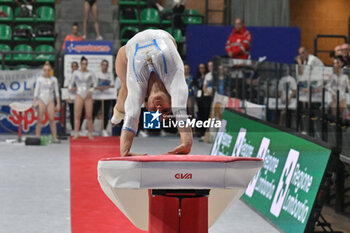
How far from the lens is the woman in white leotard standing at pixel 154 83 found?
4367mm

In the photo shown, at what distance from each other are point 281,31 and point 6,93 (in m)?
6.86

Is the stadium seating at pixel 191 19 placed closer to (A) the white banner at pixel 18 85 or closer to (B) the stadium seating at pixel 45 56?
(B) the stadium seating at pixel 45 56

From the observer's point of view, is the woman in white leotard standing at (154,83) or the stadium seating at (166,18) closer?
the woman in white leotard standing at (154,83)

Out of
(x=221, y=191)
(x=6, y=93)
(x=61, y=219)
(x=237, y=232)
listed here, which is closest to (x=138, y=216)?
(x=221, y=191)

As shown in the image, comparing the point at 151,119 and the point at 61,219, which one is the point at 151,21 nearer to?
the point at 61,219

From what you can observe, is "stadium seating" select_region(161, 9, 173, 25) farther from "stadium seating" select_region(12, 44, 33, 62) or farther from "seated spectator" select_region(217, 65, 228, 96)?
"seated spectator" select_region(217, 65, 228, 96)

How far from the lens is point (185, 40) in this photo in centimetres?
1684

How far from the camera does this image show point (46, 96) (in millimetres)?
13836

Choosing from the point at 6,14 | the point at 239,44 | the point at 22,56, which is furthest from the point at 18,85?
the point at 239,44

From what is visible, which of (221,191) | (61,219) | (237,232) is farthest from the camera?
(61,219)

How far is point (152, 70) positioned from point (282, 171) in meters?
2.88

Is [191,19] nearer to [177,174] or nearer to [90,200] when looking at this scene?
[90,200]

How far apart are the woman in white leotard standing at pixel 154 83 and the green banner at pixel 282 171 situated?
6.21 ft

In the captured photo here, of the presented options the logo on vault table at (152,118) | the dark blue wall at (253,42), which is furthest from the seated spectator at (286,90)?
the dark blue wall at (253,42)
